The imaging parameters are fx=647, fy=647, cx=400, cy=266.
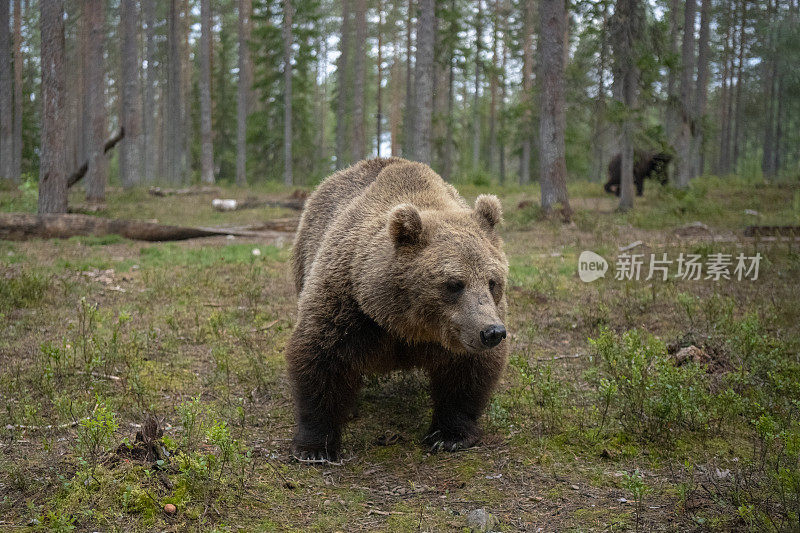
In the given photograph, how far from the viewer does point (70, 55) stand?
41781 millimetres

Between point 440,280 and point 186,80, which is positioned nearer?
point 440,280

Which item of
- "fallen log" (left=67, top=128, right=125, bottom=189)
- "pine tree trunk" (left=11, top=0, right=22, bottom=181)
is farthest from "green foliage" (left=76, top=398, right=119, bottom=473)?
"pine tree trunk" (left=11, top=0, right=22, bottom=181)

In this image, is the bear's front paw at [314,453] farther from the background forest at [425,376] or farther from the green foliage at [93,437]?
the green foliage at [93,437]

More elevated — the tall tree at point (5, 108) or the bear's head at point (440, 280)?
the tall tree at point (5, 108)

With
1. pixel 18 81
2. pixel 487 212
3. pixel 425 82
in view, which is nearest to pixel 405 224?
pixel 487 212

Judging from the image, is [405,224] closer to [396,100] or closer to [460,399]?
[460,399]

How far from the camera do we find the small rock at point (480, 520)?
3414 millimetres

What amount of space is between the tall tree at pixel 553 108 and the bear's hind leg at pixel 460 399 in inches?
417

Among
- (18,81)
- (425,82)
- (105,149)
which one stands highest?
(18,81)

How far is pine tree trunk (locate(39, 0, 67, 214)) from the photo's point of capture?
1337 centimetres

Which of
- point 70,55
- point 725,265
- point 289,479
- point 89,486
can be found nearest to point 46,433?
point 89,486

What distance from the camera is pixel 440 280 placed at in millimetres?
3973

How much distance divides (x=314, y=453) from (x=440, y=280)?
5.22ft

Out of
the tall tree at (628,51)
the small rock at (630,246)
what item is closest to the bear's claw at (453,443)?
the small rock at (630,246)
